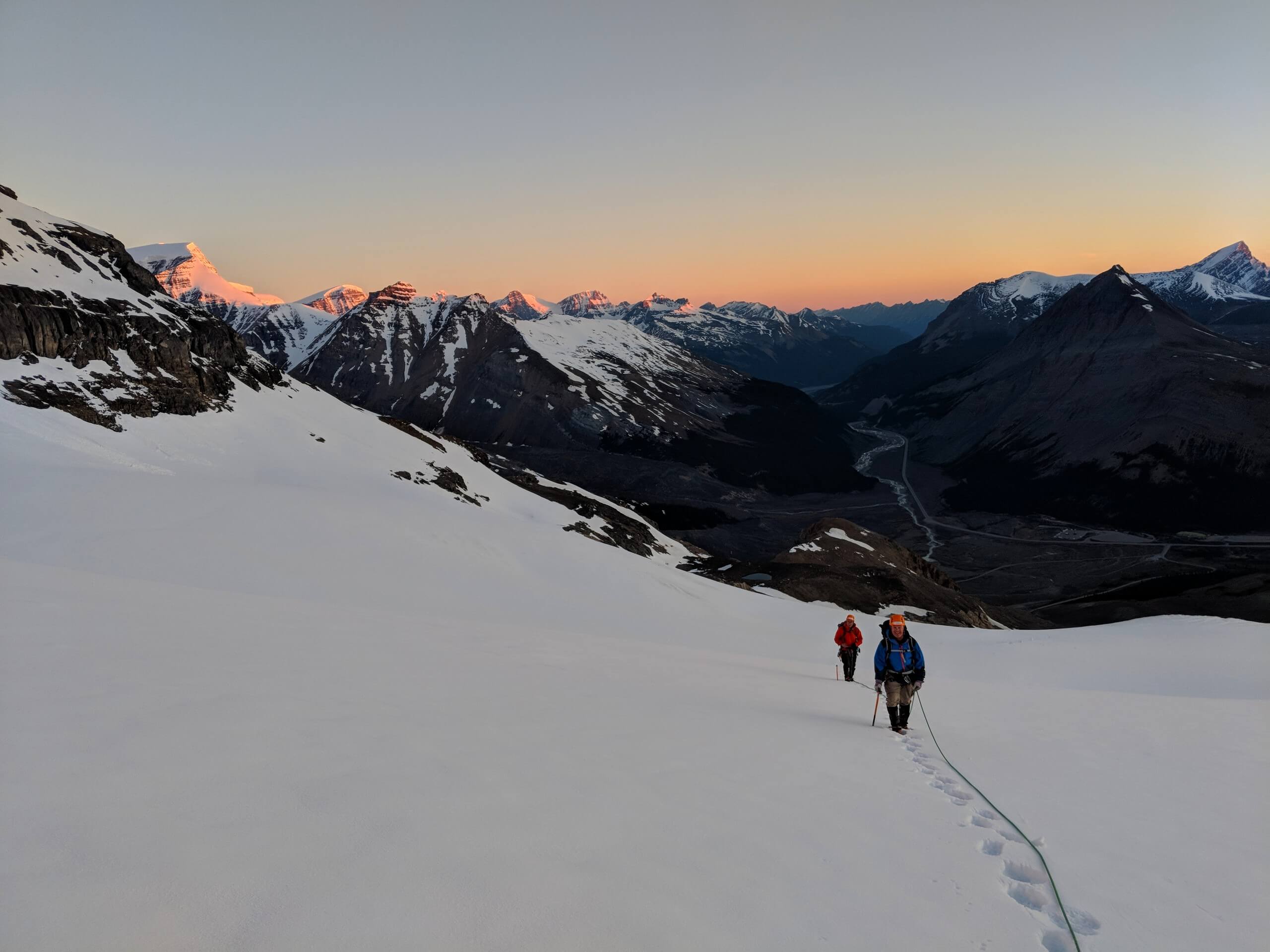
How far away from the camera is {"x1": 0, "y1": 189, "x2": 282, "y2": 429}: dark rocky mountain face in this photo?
53.6 metres

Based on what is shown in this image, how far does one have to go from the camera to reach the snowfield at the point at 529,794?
445cm

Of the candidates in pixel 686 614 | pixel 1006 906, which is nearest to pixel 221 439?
pixel 686 614

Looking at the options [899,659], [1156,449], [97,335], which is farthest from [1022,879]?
[1156,449]

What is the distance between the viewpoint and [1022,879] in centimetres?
665

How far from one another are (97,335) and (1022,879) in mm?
78651

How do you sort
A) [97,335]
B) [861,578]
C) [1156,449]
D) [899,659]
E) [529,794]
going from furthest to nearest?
[1156,449] → [861,578] → [97,335] → [899,659] → [529,794]

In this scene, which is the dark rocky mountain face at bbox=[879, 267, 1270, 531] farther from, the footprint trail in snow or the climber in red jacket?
the footprint trail in snow

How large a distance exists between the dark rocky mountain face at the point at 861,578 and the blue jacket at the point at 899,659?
137 feet

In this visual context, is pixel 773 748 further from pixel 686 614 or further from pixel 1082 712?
pixel 686 614

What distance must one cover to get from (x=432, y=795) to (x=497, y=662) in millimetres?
8128

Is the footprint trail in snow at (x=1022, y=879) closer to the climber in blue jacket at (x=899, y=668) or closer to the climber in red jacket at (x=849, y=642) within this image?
the climber in blue jacket at (x=899, y=668)

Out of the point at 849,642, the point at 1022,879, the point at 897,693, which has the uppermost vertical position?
the point at 1022,879

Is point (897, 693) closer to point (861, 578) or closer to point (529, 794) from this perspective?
point (529, 794)

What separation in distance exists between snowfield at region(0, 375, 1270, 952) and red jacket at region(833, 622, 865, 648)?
4.23ft
